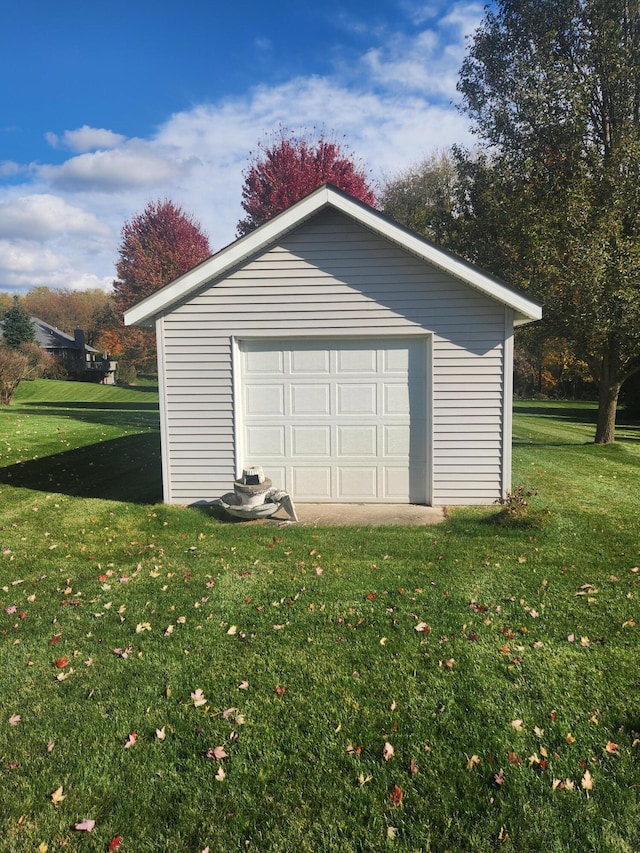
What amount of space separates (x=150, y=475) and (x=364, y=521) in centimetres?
542

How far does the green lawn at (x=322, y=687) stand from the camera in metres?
2.62

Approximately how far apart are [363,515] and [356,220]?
419 cm

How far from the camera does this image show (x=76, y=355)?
47.2 metres

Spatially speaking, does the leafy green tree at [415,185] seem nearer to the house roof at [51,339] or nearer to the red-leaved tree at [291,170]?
the red-leaved tree at [291,170]

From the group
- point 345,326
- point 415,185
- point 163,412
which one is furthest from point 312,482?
Answer: point 415,185

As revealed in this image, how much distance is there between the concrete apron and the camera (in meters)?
7.34

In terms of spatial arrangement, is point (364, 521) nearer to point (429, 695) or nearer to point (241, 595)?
point (241, 595)

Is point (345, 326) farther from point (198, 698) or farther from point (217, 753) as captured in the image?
point (217, 753)

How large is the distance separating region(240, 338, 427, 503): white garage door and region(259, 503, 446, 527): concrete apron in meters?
0.20

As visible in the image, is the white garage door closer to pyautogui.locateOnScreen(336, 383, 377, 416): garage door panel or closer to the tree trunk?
pyautogui.locateOnScreen(336, 383, 377, 416): garage door panel

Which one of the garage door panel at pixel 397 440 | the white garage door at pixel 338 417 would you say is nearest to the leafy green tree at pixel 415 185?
the white garage door at pixel 338 417

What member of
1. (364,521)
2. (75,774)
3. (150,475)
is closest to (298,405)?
(364,521)

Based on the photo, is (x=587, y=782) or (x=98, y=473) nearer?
(x=587, y=782)

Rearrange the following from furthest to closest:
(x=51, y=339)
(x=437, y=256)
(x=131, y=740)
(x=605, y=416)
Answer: (x=51, y=339) → (x=605, y=416) → (x=437, y=256) → (x=131, y=740)
